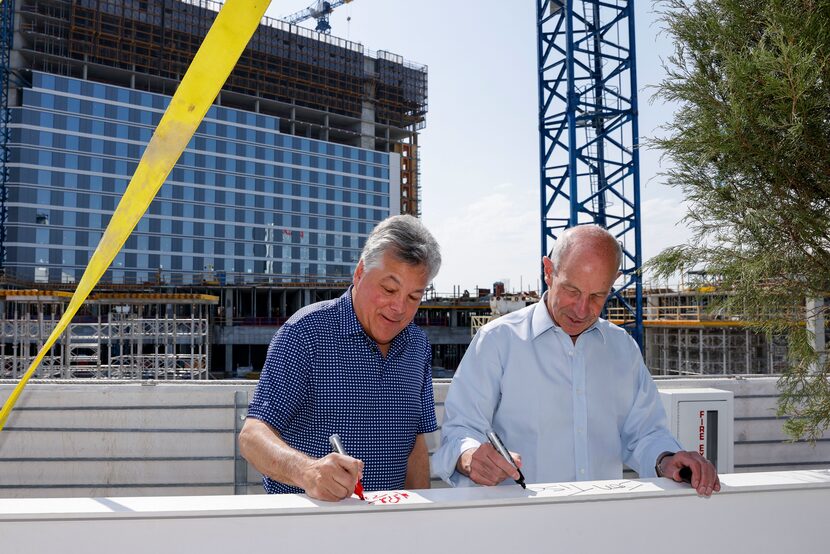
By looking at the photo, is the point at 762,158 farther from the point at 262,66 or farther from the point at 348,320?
the point at 262,66

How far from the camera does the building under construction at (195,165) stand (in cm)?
3997

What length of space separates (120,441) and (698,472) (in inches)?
164

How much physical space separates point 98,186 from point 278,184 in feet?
42.3

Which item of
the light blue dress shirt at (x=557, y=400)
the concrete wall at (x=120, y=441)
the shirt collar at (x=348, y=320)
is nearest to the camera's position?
the shirt collar at (x=348, y=320)

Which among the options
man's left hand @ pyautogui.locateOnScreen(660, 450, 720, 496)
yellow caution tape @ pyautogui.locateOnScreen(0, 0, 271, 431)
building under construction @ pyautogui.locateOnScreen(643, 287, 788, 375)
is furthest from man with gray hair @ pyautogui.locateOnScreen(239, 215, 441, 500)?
building under construction @ pyautogui.locateOnScreen(643, 287, 788, 375)

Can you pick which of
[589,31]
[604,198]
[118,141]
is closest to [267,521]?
[604,198]

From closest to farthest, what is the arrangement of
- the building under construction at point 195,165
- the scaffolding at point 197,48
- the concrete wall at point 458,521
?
the concrete wall at point 458,521
the building under construction at point 195,165
the scaffolding at point 197,48

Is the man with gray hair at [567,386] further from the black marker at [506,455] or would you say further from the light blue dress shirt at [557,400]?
the black marker at [506,455]

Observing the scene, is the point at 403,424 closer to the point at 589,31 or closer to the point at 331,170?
the point at 589,31

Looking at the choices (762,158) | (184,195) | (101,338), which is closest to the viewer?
(762,158)

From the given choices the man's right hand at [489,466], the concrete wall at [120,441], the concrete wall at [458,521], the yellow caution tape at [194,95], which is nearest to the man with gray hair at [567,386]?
the man's right hand at [489,466]

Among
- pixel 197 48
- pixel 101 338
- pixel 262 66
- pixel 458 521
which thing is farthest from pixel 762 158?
pixel 197 48

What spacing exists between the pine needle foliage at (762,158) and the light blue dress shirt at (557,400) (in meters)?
1.18

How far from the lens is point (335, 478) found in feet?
4.01
